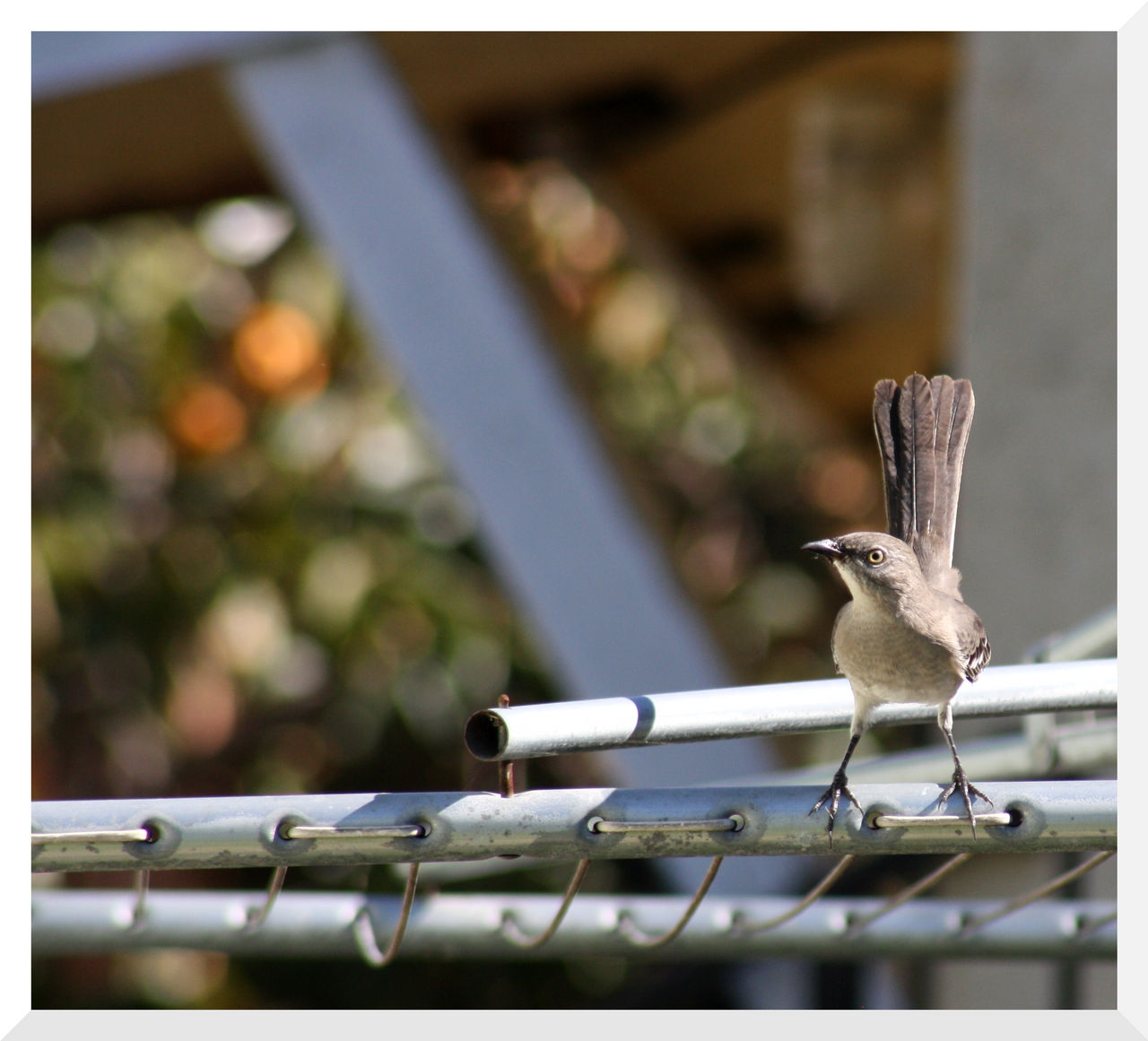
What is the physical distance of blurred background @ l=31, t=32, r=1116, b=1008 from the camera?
5.28ft

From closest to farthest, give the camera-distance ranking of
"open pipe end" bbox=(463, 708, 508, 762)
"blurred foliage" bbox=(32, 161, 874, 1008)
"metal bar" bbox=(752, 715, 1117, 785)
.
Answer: "open pipe end" bbox=(463, 708, 508, 762) < "metal bar" bbox=(752, 715, 1117, 785) < "blurred foliage" bbox=(32, 161, 874, 1008)

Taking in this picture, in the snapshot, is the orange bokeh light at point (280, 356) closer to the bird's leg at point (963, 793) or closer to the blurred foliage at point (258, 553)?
the blurred foliage at point (258, 553)

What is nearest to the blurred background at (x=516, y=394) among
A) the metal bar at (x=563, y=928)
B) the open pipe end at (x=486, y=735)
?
the metal bar at (x=563, y=928)

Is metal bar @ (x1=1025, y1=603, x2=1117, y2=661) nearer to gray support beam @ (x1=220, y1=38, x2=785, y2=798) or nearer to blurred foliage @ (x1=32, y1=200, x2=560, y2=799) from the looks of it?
gray support beam @ (x1=220, y1=38, x2=785, y2=798)

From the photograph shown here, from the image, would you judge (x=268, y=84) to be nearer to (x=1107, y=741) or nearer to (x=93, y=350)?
(x=93, y=350)

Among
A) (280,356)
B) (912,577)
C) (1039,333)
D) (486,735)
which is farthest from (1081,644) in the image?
(280,356)

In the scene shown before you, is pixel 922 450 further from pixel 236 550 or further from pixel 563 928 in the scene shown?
pixel 236 550

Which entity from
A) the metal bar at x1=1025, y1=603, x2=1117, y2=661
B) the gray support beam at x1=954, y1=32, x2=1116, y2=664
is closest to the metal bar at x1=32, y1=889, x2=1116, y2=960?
the metal bar at x1=1025, y1=603, x2=1117, y2=661

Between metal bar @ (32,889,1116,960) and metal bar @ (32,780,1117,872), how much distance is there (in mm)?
264

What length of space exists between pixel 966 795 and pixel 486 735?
0.22m

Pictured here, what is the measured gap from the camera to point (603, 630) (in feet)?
5.39

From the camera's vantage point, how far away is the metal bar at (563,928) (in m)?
0.84
